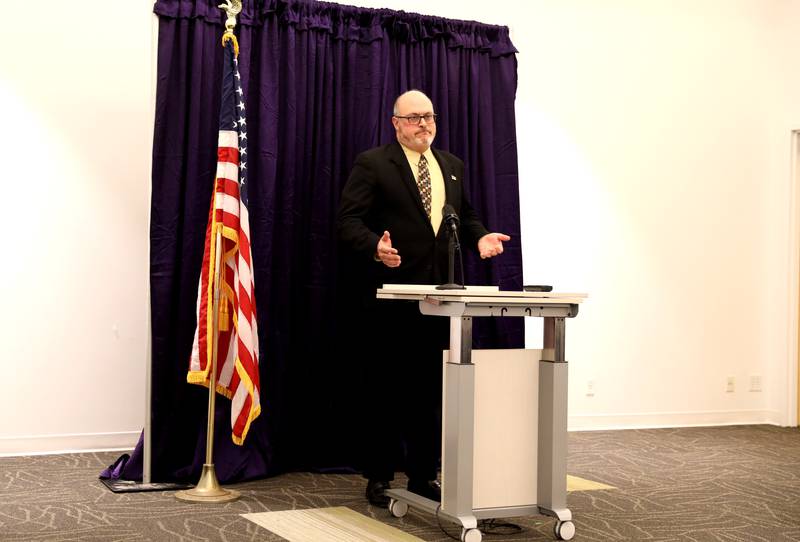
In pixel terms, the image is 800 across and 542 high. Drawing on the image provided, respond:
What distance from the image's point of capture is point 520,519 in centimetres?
380

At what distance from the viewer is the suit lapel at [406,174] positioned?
4.07 m

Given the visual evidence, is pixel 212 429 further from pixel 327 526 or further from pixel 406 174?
pixel 406 174

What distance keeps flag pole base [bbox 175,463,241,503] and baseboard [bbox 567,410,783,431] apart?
2.87 meters

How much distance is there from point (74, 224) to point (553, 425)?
295 cm

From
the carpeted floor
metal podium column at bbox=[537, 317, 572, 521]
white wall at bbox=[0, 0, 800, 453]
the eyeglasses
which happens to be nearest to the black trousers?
the carpeted floor

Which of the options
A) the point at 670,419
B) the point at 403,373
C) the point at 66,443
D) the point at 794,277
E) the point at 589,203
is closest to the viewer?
the point at 403,373

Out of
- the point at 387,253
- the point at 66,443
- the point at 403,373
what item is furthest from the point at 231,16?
the point at 66,443

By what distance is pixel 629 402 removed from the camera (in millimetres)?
6582

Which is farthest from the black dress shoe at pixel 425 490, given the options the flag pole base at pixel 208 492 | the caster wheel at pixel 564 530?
the flag pole base at pixel 208 492

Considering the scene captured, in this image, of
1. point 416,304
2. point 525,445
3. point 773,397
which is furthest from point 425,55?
point 773,397

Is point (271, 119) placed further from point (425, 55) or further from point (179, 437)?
point (179, 437)

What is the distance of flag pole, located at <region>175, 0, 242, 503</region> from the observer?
405 centimetres

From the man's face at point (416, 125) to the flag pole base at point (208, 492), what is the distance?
167cm

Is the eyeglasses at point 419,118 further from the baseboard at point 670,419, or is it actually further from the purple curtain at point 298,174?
the baseboard at point 670,419
